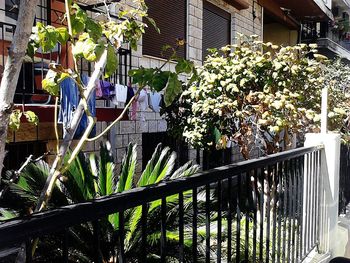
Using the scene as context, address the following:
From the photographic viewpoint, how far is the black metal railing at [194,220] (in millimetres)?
1288

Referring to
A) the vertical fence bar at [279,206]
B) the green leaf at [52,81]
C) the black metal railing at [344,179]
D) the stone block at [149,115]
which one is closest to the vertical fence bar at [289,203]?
the vertical fence bar at [279,206]

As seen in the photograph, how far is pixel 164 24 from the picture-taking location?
28.1 feet

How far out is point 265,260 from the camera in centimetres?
301

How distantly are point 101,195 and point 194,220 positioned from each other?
1538 millimetres

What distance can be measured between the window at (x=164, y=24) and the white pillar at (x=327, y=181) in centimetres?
459

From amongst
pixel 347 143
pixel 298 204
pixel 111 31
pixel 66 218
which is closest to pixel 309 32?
pixel 347 143

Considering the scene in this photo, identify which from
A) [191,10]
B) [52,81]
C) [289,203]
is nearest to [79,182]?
[52,81]

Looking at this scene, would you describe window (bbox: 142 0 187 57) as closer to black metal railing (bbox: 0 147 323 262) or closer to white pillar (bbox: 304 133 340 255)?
white pillar (bbox: 304 133 340 255)

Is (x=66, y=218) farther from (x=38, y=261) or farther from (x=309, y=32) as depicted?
(x=309, y=32)

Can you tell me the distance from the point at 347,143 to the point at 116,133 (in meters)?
3.52

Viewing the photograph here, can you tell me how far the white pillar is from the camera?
4195mm

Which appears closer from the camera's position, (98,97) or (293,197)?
(293,197)

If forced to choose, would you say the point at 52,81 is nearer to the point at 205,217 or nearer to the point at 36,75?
the point at 205,217

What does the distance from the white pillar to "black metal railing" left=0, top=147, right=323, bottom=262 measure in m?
0.16
